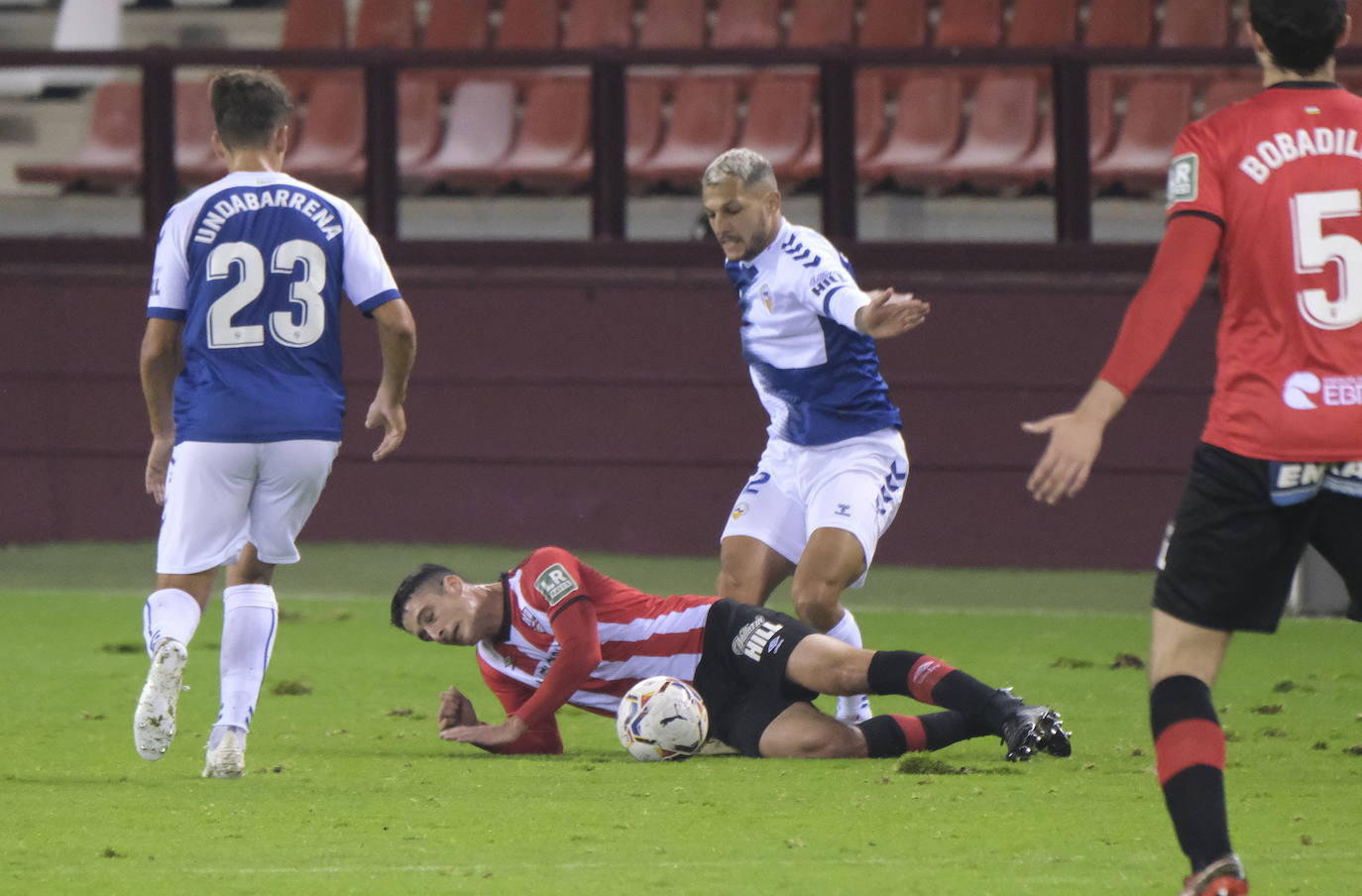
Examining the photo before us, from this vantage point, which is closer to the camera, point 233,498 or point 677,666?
point 233,498

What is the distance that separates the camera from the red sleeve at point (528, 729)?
5859 millimetres

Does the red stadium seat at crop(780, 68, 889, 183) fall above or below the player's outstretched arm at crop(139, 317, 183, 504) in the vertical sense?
above

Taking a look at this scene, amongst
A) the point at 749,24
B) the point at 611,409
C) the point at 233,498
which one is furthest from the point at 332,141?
the point at 233,498

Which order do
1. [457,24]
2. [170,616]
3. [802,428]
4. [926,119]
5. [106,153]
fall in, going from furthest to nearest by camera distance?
[457,24] < [106,153] < [926,119] < [802,428] < [170,616]

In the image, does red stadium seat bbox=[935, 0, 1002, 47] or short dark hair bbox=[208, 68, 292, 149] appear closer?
short dark hair bbox=[208, 68, 292, 149]

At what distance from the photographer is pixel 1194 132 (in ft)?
12.1

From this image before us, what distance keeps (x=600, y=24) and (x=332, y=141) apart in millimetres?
2052

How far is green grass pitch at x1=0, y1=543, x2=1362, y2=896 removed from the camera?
4.23m

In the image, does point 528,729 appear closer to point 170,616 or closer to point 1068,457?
point 170,616

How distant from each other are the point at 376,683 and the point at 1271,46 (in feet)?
14.9

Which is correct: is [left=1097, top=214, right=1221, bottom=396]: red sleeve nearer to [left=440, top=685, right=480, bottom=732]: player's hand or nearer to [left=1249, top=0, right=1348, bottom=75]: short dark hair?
[left=1249, top=0, right=1348, bottom=75]: short dark hair

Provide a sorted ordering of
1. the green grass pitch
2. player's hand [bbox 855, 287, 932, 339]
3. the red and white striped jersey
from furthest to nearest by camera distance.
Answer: the red and white striped jersey → player's hand [bbox 855, 287, 932, 339] → the green grass pitch

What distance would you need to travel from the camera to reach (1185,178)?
364cm

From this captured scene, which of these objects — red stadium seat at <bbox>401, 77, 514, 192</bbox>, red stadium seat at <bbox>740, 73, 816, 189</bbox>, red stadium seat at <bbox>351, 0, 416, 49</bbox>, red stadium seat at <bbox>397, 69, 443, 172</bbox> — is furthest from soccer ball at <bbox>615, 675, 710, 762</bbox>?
red stadium seat at <bbox>351, 0, 416, 49</bbox>
